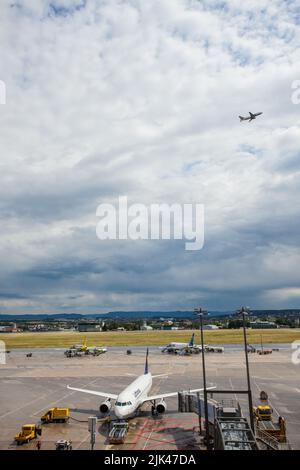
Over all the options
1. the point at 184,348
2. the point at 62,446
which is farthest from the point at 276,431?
the point at 184,348

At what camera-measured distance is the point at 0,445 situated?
4156 cm

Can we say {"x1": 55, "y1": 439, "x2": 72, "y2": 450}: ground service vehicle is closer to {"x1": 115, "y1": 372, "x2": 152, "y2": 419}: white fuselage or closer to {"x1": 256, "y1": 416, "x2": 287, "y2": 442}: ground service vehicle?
{"x1": 115, "y1": 372, "x2": 152, "y2": 419}: white fuselage

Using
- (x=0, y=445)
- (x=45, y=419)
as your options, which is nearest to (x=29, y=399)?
(x=45, y=419)

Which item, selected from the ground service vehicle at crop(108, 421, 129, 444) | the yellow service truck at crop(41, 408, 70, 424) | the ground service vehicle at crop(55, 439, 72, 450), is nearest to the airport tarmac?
the ground service vehicle at crop(108, 421, 129, 444)

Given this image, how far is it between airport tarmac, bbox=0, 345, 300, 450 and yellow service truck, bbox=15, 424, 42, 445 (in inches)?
27.6

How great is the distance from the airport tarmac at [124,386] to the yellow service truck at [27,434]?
→ 2.30 ft

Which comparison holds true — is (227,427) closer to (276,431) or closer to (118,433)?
(276,431)

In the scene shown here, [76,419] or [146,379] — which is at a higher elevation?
[146,379]

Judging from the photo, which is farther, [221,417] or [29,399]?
[29,399]

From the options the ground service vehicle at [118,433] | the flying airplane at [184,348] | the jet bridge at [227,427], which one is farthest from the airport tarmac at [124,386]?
the flying airplane at [184,348]
